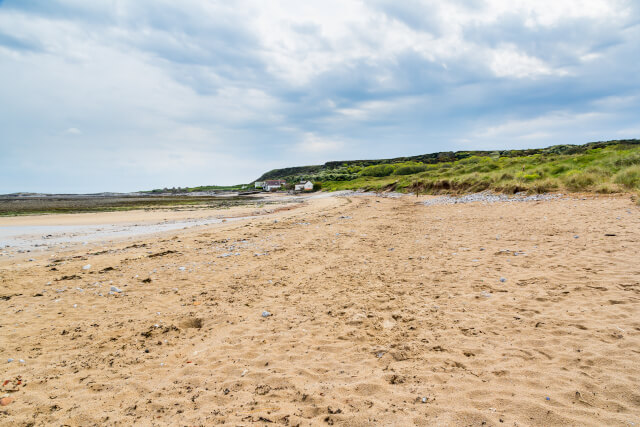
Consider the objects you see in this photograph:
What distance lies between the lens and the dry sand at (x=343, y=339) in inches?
117

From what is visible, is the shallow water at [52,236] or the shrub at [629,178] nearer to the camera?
the shallow water at [52,236]

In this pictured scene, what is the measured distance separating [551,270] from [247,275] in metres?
6.97

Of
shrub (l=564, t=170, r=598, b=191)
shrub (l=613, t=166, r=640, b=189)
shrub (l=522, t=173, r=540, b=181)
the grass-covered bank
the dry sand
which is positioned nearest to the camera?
the dry sand

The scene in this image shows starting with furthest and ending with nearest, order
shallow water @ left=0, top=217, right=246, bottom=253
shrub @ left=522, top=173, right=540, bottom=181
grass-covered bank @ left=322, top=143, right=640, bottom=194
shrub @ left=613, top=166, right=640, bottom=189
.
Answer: shrub @ left=522, top=173, right=540, bottom=181 < grass-covered bank @ left=322, top=143, right=640, bottom=194 < shrub @ left=613, top=166, right=640, bottom=189 < shallow water @ left=0, top=217, right=246, bottom=253

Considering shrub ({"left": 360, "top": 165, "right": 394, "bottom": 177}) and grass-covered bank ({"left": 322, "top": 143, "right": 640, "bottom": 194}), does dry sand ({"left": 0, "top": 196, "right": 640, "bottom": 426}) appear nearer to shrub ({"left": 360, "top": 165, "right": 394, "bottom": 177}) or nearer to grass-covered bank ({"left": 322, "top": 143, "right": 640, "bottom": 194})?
grass-covered bank ({"left": 322, "top": 143, "right": 640, "bottom": 194})

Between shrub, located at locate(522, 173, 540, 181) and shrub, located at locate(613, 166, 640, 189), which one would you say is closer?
shrub, located at locate(613, 166, 640, 189)

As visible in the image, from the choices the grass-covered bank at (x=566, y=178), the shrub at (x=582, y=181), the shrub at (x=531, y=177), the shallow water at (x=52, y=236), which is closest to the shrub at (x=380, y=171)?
the grass-covered bank at (x=566, y=178)

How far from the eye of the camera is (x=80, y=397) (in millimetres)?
3439

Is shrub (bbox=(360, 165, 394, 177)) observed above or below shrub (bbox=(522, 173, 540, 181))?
above

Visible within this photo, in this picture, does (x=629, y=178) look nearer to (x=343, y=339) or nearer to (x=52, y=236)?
(x=343, y=339)

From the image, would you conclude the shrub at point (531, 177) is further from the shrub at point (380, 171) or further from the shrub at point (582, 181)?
the shrub at point (380, 171)

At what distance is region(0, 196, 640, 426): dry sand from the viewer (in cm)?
297

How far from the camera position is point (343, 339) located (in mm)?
4375

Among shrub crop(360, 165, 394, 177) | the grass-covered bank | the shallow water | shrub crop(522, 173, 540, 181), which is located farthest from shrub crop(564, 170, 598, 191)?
shrub crop(360, 165, 394, 177)
